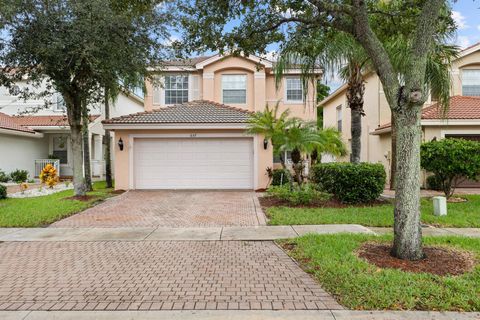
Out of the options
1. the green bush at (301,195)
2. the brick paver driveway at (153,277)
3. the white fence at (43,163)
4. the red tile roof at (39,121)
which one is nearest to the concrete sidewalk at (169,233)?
the brick paver driveway at (153,277)

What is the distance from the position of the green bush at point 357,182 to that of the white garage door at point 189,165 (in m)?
5.10

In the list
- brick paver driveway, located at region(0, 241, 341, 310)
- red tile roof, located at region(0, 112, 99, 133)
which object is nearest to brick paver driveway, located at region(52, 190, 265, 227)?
brick paver driveway, located at region(0, 241, 341, 310)

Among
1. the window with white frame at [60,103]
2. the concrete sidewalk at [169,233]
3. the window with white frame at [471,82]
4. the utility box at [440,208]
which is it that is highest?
the window with white frame at [471,82]

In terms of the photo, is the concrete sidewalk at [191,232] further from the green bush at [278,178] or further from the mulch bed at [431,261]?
the green bush at [278,178]

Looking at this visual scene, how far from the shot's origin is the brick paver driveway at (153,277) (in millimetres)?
4203

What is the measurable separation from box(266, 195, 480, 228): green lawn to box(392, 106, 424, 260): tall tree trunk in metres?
3.12

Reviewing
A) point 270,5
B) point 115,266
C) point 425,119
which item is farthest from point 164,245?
point 425,119

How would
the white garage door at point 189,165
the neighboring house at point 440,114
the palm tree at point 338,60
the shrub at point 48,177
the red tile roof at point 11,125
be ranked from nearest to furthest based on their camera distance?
1. the palm tree at point 338,60
2. the white garage door at point 189,165
3. the neighboring house at point 440,114
4. the shrub at point 48,177
5. the red tile roof at point 11,125

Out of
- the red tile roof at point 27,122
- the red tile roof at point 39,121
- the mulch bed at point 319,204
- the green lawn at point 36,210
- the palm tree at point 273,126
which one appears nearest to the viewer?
the green lawn at point 36,210

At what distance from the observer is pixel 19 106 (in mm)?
22953

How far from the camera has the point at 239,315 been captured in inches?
152

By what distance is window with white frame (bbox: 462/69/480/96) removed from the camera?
1847cm

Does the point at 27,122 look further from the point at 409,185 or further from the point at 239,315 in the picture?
the point at 409,185

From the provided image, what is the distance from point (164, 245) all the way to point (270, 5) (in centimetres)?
572
